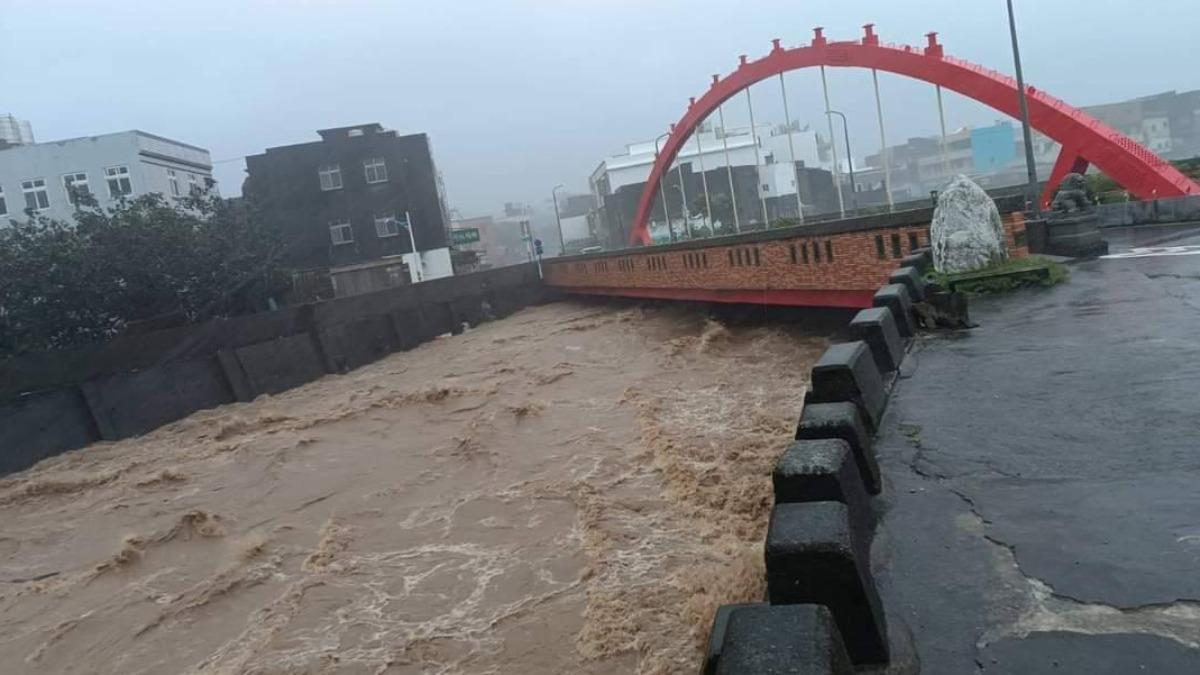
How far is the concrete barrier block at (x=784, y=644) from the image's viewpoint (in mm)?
1896

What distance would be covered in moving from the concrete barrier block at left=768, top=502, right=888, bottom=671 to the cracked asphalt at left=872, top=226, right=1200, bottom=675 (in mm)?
115

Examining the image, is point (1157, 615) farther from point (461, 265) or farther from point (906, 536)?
point (461, 265)

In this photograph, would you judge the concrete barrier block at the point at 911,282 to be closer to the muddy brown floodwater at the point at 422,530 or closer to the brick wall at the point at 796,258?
the muddy brown floodwater at the point at 422,530

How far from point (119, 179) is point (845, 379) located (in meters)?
33.9

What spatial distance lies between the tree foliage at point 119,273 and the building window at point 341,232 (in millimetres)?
10450

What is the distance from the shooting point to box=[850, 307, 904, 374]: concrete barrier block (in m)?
5.33

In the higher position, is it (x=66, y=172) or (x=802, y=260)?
Result: (x=66, y=172)

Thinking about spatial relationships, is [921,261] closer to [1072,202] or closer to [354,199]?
[1072,202]

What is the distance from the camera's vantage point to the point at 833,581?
2.29 meters

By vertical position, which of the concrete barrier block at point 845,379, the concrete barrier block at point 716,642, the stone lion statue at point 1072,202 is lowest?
the concrete barrier block at point 716,642

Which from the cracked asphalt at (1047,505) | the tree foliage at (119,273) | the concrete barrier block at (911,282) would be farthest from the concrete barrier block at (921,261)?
the tree foliage at (119,273)

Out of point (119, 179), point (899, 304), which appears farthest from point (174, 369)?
point (119, 179)

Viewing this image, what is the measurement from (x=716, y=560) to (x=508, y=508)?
310 centimetres

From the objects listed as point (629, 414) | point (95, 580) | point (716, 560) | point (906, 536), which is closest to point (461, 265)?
point (629, 414)
